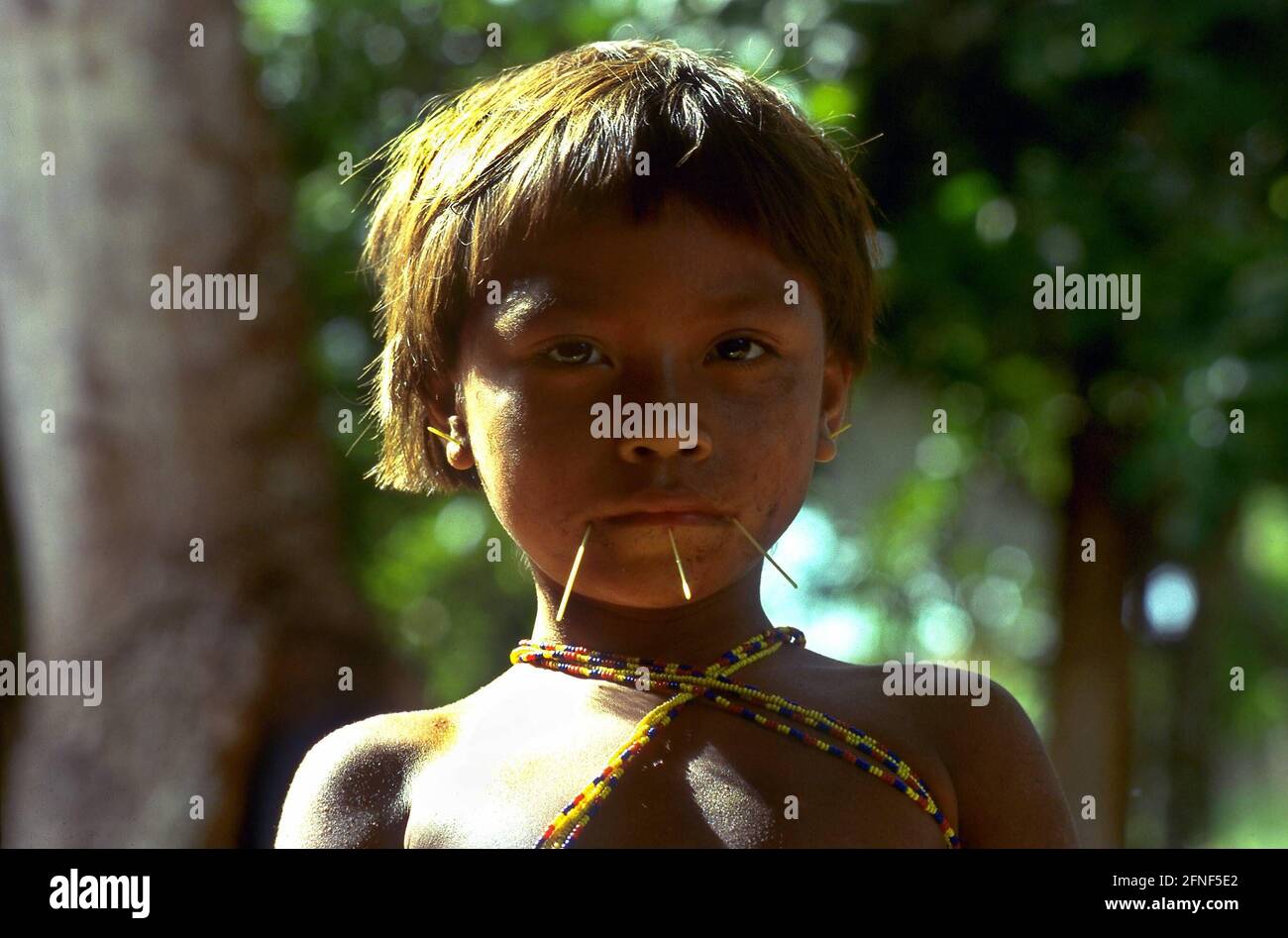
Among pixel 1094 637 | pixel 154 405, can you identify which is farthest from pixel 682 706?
pixel 1094 637

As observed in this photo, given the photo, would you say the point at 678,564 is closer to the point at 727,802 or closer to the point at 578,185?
the point at 727,802

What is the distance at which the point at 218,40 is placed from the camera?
4.34 metres

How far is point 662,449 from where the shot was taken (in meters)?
1.55

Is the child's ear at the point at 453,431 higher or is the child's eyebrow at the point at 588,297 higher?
the child's eyebrow at the point at 588,297

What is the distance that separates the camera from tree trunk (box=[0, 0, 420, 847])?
4094 mm

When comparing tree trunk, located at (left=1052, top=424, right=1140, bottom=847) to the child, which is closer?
the child

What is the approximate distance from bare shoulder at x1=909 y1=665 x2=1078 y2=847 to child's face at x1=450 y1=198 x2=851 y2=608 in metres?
0.30

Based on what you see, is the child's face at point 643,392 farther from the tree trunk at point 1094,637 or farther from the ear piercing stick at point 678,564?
the tree trunk at point 1094,637

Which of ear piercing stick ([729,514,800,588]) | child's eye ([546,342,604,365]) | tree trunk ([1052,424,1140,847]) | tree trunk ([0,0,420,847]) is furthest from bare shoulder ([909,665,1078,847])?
tree trunk ([1052,424,1140,847])

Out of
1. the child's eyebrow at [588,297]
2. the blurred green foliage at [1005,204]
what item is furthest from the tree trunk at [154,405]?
the child's eyebrow at [588,297]

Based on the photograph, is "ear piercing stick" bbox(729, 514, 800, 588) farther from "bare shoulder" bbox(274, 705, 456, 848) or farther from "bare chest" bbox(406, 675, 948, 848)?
"bare shoulder" bbox(274, 705, 456, 848)

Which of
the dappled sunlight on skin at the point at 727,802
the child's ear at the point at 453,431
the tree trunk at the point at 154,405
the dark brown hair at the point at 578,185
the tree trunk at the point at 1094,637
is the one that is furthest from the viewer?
the tree trunk at the point at 1094,637

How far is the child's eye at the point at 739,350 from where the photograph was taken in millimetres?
1620

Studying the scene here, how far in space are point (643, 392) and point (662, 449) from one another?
0.06 m
